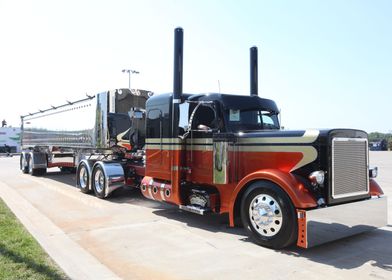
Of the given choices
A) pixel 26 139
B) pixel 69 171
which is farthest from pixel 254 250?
pixel 26 139

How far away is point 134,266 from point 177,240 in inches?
53.1

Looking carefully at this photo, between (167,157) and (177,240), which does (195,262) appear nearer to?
(177,240)

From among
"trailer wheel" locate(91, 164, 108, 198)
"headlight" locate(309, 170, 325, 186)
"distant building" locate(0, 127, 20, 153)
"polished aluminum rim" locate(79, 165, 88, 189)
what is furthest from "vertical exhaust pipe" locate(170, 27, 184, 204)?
"distant building" locate(0, 127, 20, 153)

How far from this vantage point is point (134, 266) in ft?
16.4

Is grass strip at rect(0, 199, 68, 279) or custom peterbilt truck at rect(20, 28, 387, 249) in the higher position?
custom peterbilt truck at rect(20, 28, 387, 249)

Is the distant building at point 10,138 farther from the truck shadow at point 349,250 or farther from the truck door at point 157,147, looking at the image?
the truck shadow at point 349,250

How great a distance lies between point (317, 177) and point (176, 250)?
7.35 ft

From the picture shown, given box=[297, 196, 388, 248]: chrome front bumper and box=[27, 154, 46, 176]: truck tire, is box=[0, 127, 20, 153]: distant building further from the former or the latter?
box=[297, 196, 388, 248]: chrome front bumper

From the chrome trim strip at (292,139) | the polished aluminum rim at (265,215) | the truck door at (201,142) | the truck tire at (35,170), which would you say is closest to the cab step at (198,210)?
the truck door at (201,142)

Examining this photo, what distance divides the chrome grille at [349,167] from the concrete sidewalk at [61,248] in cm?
335

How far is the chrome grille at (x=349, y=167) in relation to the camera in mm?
5719

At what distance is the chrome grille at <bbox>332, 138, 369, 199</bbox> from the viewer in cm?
572

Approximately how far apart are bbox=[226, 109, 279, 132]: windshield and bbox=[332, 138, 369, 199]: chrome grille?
1.84 m

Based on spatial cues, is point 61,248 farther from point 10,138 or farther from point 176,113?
point 10,138
